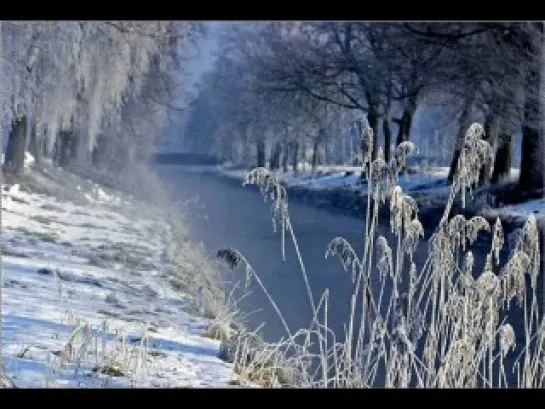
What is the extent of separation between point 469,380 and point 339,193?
564cm

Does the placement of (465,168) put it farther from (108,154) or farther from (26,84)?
(108,154)

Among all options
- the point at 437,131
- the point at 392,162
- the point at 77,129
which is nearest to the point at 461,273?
the point at 392,162

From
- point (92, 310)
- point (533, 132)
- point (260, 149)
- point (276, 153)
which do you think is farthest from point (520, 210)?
point (92, 310)

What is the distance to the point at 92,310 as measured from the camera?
4309mm

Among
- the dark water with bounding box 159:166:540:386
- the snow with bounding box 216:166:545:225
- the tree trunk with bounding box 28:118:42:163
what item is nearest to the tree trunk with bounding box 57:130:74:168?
the tree trunk with bounding box 28:118:42:163

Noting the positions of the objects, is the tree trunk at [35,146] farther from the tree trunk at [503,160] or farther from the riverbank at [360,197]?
the tree trunk at [503,160]

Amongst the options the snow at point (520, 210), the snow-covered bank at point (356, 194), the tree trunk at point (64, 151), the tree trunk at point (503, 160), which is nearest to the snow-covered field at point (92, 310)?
the snow-covered bank at point (356, 194)

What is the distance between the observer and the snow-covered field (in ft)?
9.53

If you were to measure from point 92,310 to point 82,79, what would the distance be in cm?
636

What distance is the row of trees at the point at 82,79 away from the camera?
25.5ft

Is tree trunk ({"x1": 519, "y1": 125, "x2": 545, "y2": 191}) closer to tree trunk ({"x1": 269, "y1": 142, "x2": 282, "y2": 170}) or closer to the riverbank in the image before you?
the riverbank

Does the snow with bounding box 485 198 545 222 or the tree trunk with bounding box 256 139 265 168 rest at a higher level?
the tree trunk with bounding box 256 139 265 168

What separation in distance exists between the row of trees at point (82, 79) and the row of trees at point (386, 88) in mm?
1026

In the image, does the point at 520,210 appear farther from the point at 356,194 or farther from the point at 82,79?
the point at 82,79
